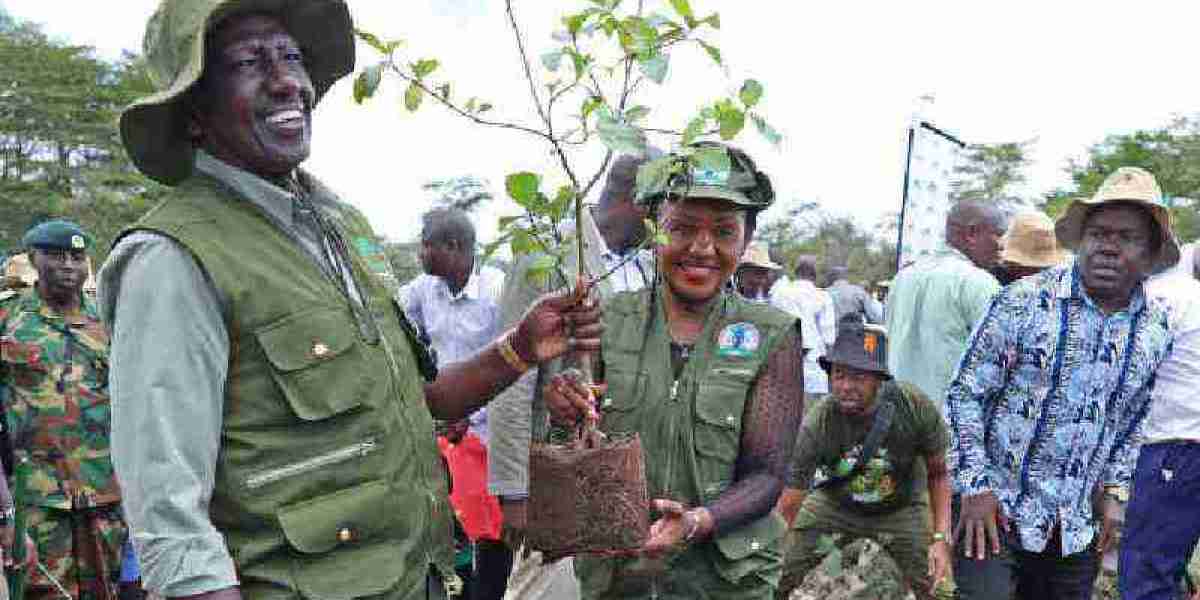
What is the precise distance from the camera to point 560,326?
98.0 inches

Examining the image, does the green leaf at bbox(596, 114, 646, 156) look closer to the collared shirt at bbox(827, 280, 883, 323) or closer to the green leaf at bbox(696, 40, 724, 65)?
the green leaf at bbox(696, 40, 724, 65)

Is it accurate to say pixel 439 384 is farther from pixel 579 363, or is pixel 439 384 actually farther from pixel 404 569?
pixel 404 569

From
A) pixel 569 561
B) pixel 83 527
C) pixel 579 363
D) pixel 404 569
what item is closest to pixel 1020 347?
pixel 569 561

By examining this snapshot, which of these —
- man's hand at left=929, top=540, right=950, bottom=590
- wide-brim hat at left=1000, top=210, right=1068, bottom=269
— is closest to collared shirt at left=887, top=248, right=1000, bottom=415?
wide-brim hat at left=1000, top=210, right=1068, bottom=269

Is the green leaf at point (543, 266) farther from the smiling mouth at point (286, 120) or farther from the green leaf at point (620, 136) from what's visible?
the smiling mouth at point (286, 120)

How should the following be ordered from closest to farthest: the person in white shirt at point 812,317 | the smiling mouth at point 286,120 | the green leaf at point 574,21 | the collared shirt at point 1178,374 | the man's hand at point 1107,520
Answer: the smiling mouth at point 286,120 < the green leaf at point 574,21 < the man's hand at point 1107,520 < the collared shirt at point 1178,374 < the person in white shirt at point 812,317

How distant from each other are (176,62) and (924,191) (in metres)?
7.75

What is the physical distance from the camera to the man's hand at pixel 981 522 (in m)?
3.99

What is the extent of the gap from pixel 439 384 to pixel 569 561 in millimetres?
1346

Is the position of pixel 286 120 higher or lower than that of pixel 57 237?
higher

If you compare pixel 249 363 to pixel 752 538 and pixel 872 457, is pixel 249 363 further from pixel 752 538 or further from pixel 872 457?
pixel 872 457

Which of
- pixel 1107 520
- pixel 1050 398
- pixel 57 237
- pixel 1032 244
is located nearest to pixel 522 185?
pixel 1050 398

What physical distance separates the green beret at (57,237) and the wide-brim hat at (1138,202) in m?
4.25

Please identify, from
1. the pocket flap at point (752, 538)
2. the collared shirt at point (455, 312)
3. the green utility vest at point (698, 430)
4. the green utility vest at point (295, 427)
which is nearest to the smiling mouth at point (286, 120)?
the green utility vest at point (295, 427)
